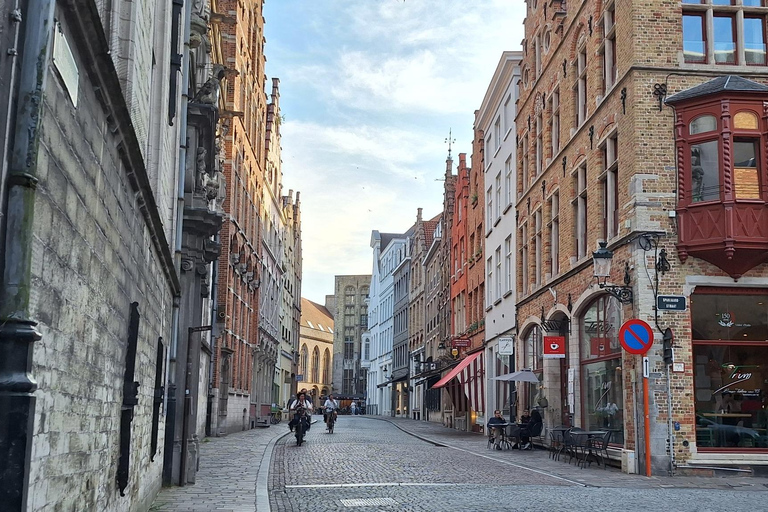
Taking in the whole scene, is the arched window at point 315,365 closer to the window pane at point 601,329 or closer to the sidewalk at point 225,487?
the sidewalk at point 225,487

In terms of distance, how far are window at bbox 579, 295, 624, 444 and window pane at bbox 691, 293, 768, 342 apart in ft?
6.34

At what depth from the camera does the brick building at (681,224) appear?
1738 centimetres

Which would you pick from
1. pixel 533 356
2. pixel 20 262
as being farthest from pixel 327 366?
pixel 20 262

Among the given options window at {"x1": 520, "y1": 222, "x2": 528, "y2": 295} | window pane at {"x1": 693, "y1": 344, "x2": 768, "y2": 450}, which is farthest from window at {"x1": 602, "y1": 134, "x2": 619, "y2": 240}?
window at {"x1": 520, "y1": 222, "x2": 528, "y2": 295}

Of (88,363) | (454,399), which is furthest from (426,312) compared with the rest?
(88,363)

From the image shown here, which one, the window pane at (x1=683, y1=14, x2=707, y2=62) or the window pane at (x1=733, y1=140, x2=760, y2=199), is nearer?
the window pane at (x1=733, y1=140, x2=760, y2=199)

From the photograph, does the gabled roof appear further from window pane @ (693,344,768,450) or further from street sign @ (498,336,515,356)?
street sign @ (498,336,515,356)

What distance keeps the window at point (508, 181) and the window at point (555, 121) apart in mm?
6584

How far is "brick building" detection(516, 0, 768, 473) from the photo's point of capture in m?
17.4

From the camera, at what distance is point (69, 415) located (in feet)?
15.7

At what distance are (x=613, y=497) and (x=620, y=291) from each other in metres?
6.49

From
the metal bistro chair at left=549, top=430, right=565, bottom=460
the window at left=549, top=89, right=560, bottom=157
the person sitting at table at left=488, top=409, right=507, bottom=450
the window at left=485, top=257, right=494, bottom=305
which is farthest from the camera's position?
the window at left=485, top=257, right=494, bottom=305

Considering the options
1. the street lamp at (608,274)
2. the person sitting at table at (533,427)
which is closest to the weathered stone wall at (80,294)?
the street lamp at (608,274)

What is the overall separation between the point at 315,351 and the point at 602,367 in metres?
101
